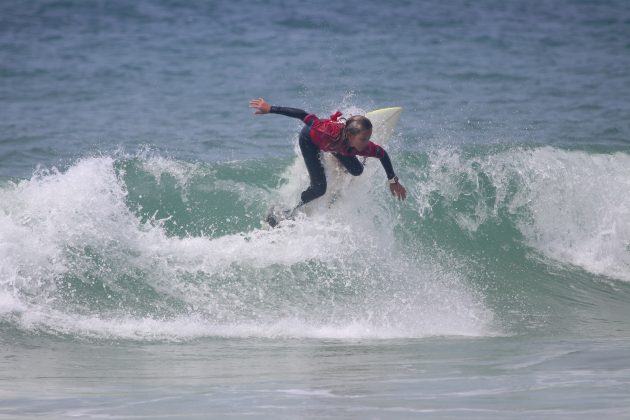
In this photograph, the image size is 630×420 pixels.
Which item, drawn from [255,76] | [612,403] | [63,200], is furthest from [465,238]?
[255,76]

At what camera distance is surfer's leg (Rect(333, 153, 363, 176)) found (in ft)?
27.1

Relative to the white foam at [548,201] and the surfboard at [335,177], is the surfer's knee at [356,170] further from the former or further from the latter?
the white foam at [548,201]

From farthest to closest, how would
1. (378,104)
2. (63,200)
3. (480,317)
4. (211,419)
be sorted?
1. (378,104)
2. (63,200)
3. (480,317)
4. (211,419)

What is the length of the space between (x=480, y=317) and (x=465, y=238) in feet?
8.22

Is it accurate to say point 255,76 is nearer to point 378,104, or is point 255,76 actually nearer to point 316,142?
point 378,104

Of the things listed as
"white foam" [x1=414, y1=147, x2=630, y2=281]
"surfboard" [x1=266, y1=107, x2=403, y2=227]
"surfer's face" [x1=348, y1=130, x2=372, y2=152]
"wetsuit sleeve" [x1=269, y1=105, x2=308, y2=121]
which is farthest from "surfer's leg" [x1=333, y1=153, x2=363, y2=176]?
"white foam" [x1=414, y1=147, x2=630, y2=281]

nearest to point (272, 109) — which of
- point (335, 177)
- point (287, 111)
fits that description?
point (287, 111)

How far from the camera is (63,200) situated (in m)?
8.85

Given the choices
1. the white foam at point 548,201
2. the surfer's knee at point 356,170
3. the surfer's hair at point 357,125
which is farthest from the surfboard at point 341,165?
the white foam at point 548,201

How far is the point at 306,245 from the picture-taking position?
341 inches

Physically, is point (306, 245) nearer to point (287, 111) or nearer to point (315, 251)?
point (315, 251)

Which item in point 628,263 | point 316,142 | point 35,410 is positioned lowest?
point 628,263

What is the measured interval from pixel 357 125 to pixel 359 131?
54 millimetres

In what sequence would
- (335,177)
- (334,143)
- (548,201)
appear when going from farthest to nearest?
1. (548,201)
2. (335,177)
3. (334,143)
